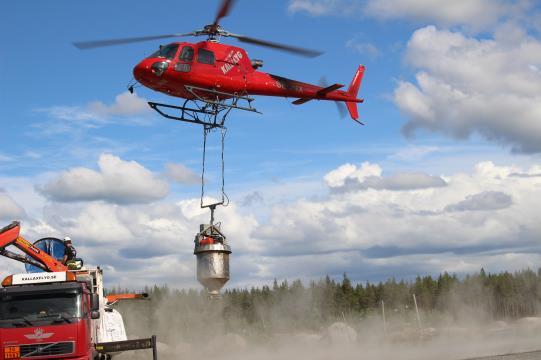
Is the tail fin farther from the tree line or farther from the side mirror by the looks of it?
the tree line

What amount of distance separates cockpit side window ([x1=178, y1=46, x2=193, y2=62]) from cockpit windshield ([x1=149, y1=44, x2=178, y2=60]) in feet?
0.75

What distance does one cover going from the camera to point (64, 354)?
53.7ft

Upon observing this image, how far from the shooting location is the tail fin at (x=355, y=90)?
95.6ft

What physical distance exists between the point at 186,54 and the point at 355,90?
960cm

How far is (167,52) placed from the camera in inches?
911

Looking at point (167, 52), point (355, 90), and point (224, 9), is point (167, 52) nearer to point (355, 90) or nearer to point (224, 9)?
point (224, 9)

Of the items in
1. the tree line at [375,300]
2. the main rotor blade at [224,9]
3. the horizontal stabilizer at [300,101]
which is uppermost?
the main rotor blade at [224,9]

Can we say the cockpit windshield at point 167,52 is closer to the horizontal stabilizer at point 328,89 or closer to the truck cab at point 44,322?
the horizontal stabilizer at point 328,89

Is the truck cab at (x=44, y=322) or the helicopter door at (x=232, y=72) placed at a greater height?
the helicopter door at (x=232, y=72)

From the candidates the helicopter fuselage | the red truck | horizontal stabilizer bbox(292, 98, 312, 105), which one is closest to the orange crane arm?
the red truck

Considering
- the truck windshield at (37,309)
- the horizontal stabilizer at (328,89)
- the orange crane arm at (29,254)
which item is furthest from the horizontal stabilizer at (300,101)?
the truck windshield at (37,309)

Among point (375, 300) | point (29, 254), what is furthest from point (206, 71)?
point (375, 300)

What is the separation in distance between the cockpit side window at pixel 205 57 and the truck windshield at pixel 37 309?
9808mm

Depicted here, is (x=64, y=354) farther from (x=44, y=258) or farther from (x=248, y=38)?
(x=248, y=38)
